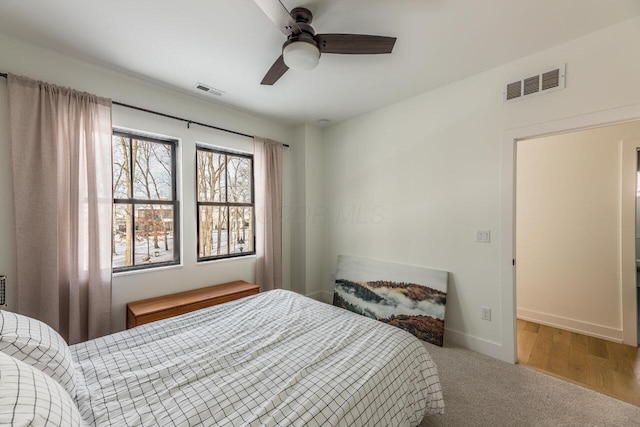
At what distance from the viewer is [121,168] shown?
8.41 feet

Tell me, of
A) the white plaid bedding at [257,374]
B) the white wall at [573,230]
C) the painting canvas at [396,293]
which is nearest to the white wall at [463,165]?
the painting canvas at [396,293]

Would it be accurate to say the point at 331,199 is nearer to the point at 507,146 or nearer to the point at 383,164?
the point at 383,164

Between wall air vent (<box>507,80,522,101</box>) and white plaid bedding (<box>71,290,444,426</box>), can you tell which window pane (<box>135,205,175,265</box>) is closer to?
white plaid bedding (<box>71,290,444,426</box>)

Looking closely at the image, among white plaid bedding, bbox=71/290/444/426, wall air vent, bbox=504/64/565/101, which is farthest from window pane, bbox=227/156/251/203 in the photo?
wall air vent, bbox=504/64/565/101

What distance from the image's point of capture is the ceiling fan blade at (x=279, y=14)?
131 centimetres

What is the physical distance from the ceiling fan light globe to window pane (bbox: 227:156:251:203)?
1966 millimetres

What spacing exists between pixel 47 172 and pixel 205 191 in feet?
4.41

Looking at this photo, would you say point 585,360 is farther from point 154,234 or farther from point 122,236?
point 122,236

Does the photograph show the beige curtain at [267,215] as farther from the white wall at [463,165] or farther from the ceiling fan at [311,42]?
the ceiling fan at [311,42]

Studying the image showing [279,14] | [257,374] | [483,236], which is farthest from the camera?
[483,236]

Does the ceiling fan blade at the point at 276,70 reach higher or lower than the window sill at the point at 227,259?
higher

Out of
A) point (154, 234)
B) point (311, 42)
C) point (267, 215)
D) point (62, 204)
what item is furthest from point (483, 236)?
point (62, 204)

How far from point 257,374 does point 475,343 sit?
2261 millimetres

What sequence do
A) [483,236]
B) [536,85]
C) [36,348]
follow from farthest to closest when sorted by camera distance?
1. [483,236]
2. [536,85]
3. [36,348]
